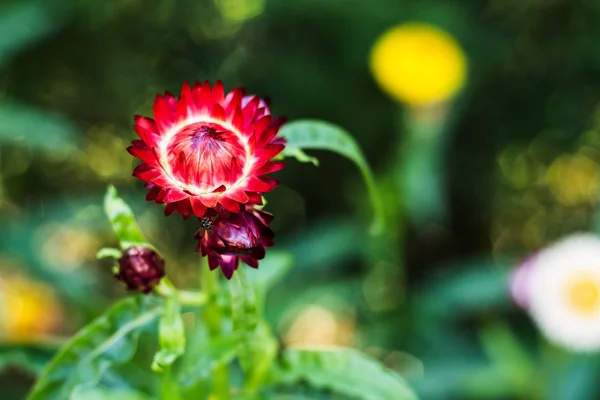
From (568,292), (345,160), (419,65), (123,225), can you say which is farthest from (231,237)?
(345,160)

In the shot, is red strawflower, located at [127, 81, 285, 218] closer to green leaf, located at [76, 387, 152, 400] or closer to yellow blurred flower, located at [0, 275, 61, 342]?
green leaf, located at [76, 387, 152, 400]

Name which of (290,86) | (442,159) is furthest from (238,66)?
(442,159)

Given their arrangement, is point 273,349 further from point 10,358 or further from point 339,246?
point 339,246

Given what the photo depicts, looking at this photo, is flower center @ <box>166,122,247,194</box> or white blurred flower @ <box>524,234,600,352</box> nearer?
flower center @ <box>166,122,247,194</box>

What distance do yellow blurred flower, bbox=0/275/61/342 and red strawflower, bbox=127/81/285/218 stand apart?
112cm

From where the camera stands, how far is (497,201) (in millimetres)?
2191

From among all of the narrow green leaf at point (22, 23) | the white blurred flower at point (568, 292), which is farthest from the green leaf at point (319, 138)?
the narrow green leaf at point (22, 23)

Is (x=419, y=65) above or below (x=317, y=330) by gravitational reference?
above

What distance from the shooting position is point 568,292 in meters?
1.52

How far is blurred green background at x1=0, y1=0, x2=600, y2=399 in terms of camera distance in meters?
1.74

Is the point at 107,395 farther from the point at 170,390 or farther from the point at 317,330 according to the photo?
the point at 317,330

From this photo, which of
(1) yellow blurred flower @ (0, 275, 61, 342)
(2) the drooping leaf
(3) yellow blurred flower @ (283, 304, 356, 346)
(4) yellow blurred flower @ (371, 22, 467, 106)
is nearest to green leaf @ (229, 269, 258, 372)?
(2) the drooping leaf

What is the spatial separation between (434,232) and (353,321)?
458 mm

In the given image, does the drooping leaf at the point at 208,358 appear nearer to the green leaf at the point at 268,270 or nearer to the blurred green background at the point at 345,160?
the green leaf at the point at 268,270
